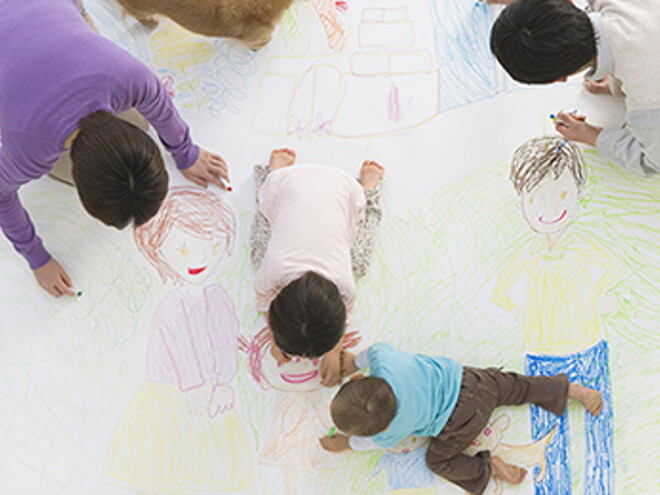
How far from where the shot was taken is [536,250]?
4.41 ft

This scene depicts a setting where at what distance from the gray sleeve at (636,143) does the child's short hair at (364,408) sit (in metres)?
0.69

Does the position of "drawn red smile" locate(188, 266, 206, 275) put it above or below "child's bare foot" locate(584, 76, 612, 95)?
below

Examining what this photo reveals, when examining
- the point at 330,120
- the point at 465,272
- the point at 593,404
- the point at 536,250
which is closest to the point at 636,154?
the point at 536,250

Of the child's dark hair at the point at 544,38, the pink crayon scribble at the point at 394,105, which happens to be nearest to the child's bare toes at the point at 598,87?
the child's dark hair at the point at 544,38

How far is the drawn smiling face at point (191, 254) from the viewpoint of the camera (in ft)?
4.41

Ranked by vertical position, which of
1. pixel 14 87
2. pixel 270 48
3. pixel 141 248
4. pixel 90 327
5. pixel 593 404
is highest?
pixel 14 87

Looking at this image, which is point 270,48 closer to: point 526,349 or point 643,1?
point 643,1

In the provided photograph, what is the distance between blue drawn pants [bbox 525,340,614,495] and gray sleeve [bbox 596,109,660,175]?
1.25 ft

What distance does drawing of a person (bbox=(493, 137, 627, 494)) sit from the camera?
1.28 meters

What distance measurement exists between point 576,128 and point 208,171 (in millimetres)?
812

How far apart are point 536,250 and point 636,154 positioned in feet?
0.91

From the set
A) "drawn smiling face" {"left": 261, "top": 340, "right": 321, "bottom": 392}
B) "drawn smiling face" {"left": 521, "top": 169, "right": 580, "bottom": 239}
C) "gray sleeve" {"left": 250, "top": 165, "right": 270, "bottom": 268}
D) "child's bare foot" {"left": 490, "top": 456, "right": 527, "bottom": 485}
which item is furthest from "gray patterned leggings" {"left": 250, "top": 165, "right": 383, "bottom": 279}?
"child's bare foot" {"left": 490, "top": 456, "right": 527, "bottom": 485}

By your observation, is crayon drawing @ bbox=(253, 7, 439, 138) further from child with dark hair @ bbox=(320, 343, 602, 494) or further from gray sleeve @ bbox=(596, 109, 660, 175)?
child with dark hair @ bbox=(320, 343, 602, 494)

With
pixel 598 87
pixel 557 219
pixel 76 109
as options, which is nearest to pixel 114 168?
pixel 76 109
